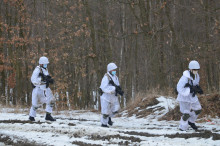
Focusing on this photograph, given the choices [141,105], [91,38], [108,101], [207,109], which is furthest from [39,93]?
[91,38]

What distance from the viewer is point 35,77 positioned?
1496 cm

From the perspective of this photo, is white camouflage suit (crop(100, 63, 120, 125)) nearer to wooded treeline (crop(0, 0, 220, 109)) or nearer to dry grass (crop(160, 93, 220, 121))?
dry grass (crop(160, 93, 220, 121))

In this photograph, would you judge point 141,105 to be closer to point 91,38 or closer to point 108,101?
point 108,101

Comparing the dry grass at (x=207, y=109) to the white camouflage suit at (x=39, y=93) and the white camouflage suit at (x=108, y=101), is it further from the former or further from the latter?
the white camouflage suit at (x=39, y=93)

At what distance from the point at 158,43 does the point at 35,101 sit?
10619mm

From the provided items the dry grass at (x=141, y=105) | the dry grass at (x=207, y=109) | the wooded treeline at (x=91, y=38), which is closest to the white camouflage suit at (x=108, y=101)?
the dry grass at (x=207, y=109)

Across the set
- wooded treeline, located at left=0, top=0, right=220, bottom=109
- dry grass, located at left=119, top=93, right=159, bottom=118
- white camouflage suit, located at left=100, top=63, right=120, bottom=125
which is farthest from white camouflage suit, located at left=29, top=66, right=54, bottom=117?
wooded treeline, located at left=0, top=0, right=220, bottom=109

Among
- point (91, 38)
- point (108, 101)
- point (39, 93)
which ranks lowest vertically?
point (108, 101)

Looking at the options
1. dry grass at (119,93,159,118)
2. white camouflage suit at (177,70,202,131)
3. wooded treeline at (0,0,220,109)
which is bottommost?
dry grass at (119,93,159,118)

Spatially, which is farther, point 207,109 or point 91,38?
point 91,38

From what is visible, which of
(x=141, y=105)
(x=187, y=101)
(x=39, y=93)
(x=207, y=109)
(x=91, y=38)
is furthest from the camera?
(x=91, y=38)

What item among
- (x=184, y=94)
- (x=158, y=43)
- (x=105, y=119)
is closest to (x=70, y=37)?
(x=158, y=43)

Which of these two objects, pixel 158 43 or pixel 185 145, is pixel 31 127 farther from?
pixel 158 43

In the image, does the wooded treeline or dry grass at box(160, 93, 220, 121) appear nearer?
dry grass at box(160, 93, 220, 121)
